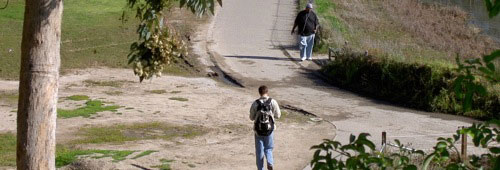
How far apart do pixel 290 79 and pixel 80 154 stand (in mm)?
9045

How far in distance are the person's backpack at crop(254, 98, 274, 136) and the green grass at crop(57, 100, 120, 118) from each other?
6.73 m

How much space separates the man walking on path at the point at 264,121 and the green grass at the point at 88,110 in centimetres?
660

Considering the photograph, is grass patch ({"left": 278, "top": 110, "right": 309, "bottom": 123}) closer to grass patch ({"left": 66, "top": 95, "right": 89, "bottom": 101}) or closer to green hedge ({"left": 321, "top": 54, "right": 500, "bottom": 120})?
green hedge ({"left": 321, "top": 54, "right": 500, "bottom": 120})

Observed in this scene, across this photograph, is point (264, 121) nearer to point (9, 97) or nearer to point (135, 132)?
point (135, 132)

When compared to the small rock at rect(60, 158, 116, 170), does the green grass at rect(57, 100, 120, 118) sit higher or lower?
higher

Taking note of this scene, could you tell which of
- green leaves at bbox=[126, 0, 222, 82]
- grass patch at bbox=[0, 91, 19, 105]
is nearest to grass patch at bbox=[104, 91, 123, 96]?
grass patch at bbox=[0, 91, 19, 105]

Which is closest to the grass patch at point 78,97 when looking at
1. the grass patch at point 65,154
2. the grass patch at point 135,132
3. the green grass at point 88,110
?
the green grass at point 88,110

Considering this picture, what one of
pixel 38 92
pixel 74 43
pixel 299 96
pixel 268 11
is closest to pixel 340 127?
pixel 299 96

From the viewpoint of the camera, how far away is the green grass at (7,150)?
46.6ft

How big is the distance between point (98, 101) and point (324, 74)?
6072 millimetres

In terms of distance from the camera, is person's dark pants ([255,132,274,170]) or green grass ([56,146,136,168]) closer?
person's dark pants ([255,132,274,170])

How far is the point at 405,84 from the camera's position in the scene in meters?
19.8

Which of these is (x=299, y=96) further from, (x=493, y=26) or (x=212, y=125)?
(x=493, y=26)

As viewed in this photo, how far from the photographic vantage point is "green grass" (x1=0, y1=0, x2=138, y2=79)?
2462 centimetres
